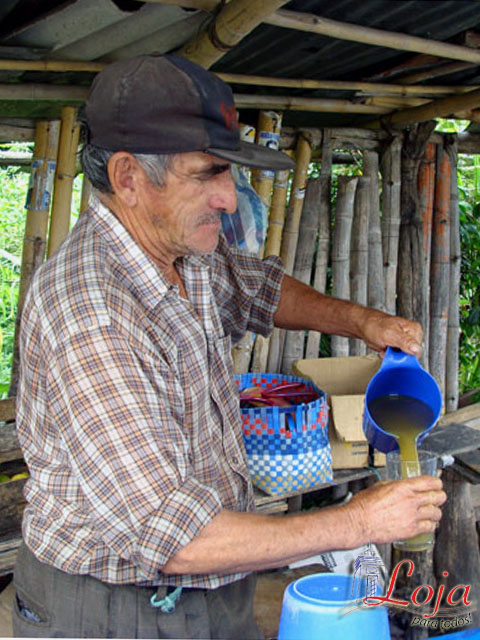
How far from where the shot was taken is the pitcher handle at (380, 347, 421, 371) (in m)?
2.11

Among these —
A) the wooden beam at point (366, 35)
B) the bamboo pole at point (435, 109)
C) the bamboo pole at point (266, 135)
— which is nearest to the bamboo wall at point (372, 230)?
the bamboo pole at point (266, 135)

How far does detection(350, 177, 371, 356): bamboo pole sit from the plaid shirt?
94.6 inches

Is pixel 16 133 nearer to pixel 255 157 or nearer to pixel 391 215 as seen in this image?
pixel 255 157

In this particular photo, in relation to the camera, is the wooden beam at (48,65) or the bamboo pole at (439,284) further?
the bamboo pole at (439,284)

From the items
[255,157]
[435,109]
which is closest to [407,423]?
[255,157]

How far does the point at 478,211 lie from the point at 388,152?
1.61 meters

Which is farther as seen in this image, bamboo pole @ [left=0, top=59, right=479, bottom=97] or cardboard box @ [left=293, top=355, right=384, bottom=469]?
cardboard box @ [left=293, top=355, right=384, bottom=469]

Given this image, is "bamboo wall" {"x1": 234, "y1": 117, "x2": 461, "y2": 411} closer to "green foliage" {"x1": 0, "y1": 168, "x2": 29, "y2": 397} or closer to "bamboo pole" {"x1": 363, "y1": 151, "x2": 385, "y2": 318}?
"bamboo pole" {"x1": 363, "y1": 151, "x2": 385, "y2": 318}

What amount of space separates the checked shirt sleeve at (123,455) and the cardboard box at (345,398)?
1.88 metres

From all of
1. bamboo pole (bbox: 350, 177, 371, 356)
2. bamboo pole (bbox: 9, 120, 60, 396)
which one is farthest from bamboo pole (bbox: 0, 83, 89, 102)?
bamboo pole (bbox: 350, 177, 371, 356)

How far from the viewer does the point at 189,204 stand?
1624 millimetres

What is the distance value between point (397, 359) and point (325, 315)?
33cm

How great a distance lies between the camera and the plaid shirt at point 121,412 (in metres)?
1.38

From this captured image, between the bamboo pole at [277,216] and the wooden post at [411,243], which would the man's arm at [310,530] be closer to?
the bamboo pole at [277,216]
